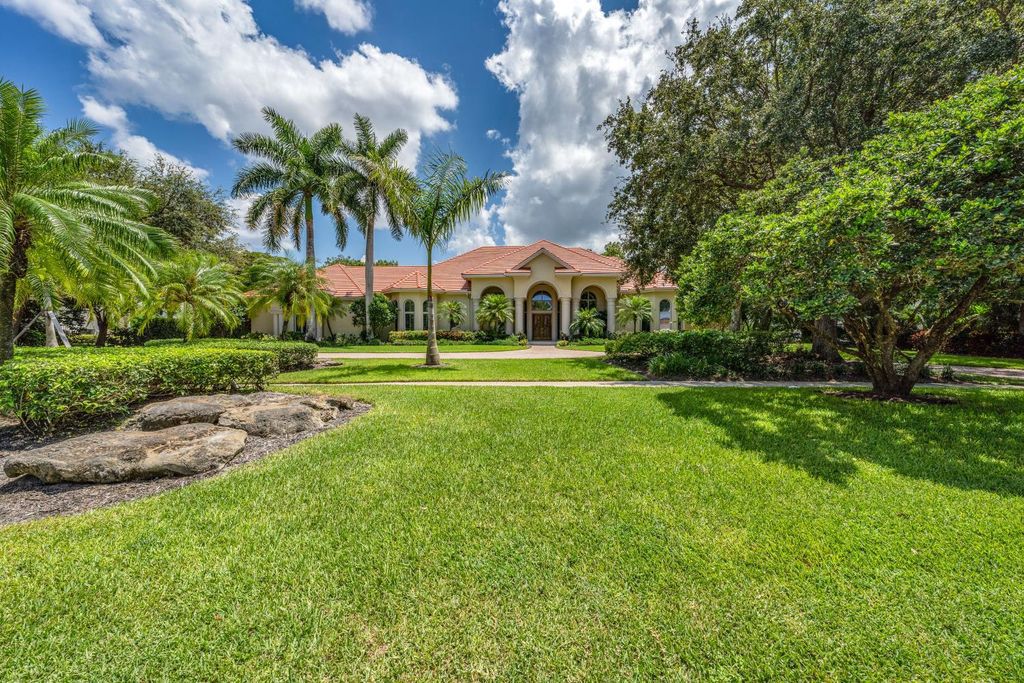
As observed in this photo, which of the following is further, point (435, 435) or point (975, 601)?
point (435, 435)

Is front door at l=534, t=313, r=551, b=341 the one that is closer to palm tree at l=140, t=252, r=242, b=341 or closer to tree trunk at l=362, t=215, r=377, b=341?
tree trunk at l=362, t=215, r=377, b=341

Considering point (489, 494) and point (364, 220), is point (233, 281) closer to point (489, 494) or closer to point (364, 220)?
point (364, 220)

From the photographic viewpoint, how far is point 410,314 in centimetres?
2920

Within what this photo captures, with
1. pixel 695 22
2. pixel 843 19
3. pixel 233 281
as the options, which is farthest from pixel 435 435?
pixel 233 281

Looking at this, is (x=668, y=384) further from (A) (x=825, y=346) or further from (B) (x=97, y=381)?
(B) (x=97, y=381)

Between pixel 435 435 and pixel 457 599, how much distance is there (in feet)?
11.1

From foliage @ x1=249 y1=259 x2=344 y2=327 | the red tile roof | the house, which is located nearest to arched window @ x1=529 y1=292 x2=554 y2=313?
the house

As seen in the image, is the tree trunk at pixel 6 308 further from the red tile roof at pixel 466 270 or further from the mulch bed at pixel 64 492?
the red tile roof at pixel 466 270

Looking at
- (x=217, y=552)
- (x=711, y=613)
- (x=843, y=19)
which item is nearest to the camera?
(x=711, y=613)

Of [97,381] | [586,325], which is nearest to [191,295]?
[97,381]

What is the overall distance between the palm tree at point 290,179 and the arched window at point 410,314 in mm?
8132

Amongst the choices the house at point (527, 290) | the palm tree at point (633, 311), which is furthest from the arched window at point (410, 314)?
the palm tree at point (633, 311)

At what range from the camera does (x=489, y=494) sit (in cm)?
396

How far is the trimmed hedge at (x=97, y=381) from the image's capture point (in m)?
5.09
